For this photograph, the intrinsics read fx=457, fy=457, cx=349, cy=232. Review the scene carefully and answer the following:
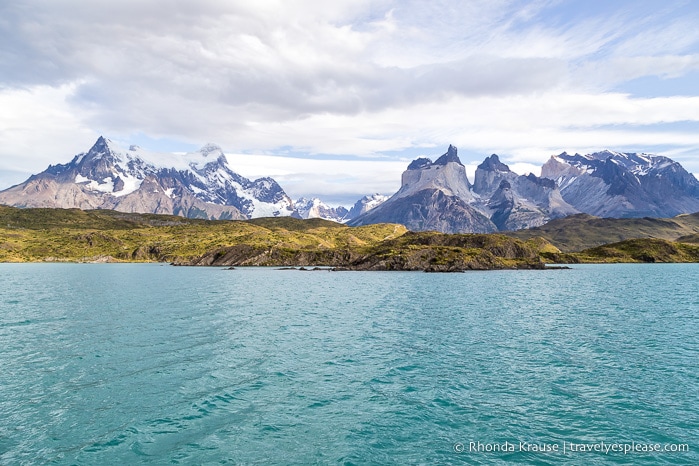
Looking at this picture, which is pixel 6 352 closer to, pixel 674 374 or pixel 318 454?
pixel 318 454

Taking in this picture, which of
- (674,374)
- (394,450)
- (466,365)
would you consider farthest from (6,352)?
(674,374)

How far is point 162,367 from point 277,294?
76580mm

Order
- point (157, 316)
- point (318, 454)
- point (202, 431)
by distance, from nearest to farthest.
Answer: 1. point (318, 454)
2. point (202, 431)
3. point (157, 316)

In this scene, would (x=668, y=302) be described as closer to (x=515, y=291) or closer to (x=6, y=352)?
(x=515, y=291)

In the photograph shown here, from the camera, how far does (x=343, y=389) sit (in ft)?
123

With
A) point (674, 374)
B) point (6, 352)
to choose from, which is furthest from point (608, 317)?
point (6, 352)

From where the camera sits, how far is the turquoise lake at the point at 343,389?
26.7m

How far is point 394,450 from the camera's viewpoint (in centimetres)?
2656

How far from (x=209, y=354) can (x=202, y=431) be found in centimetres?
2076

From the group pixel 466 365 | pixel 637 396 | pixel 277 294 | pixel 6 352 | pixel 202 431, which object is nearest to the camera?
pixel 202 431

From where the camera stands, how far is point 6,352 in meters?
48.9

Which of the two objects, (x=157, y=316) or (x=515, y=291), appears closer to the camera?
(x=157, y=316)

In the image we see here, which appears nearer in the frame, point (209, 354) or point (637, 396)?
point (637, 396)

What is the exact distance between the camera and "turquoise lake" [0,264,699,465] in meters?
26.7
